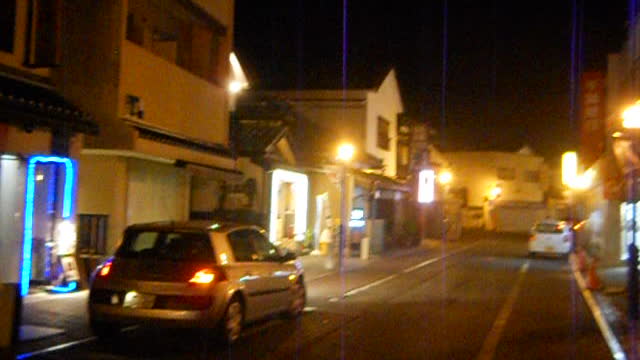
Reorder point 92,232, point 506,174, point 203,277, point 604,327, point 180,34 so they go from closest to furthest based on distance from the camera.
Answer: point 203,277, point 604,327, point 92,232, point 180,34, point 506,174

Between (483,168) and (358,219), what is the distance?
47774 mm

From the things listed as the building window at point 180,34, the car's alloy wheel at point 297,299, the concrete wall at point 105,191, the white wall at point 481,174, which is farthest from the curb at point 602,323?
the white wall at point 481,174

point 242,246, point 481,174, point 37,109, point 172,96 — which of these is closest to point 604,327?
point 242,246

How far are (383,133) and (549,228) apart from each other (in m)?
10.6

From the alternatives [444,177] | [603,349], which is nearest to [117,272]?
[603,349]

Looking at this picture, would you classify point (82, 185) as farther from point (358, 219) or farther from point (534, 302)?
point (358, 219)

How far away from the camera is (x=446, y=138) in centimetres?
8131

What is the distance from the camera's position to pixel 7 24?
15.2 meters

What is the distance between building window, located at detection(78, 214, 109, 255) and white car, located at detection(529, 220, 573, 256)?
22349mm

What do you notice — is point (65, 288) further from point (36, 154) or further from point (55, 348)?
point (55, 348)

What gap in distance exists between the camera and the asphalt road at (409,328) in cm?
1147

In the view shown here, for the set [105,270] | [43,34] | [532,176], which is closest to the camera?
[105,270]

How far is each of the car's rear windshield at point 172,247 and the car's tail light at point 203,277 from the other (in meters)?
0.28

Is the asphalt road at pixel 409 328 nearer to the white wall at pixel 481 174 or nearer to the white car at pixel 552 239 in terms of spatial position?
the white car at pixel 552 239
